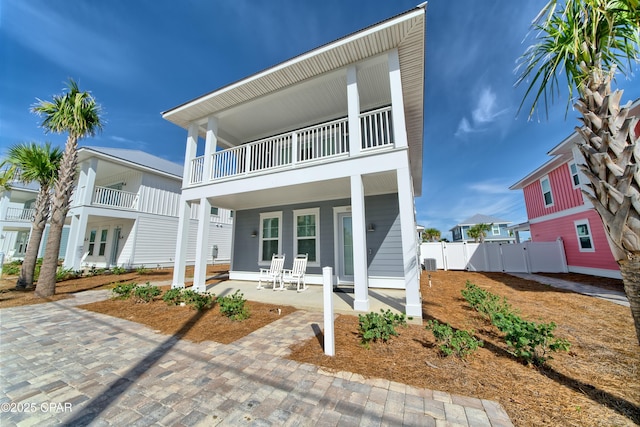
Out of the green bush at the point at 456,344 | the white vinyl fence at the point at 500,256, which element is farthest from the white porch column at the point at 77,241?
the white vinyl fence at the point at 500,256

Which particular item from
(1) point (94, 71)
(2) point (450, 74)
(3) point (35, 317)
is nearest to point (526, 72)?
(3) point (35, 317)

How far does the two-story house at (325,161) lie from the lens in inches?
188

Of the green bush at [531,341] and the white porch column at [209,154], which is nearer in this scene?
the green bush at [531,341]

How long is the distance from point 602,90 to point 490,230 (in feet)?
107

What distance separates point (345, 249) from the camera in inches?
295

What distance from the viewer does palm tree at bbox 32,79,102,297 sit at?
264 inches

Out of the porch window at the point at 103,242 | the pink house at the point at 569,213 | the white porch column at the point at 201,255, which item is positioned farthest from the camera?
the porch window at the point at 103,242

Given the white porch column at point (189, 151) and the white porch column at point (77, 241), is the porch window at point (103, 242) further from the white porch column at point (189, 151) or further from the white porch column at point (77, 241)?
the white porch column at point (189, 151)

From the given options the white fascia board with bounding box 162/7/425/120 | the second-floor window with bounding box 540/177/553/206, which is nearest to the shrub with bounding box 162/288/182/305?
the white fascia board with bounding box 162/7/425/120

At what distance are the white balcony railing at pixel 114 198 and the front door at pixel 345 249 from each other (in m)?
13.3

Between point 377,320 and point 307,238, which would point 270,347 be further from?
point 307,238

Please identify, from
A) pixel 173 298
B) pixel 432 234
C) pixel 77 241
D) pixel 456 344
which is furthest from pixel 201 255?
pixel 432 234

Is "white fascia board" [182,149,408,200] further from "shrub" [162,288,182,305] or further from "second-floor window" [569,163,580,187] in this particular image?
"second-floor window" [569,163,580,187]

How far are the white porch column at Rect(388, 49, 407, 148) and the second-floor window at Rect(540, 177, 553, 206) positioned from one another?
43.7 feet
